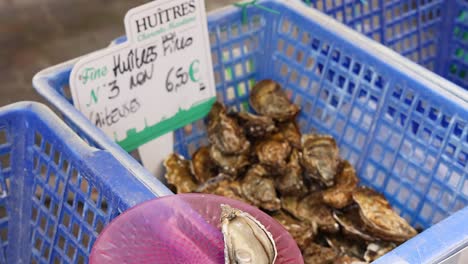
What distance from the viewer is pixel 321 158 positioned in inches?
50.4

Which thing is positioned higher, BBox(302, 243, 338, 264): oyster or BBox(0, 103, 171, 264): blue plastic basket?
BBox(0, 103, 171, 264): blue plastic basket

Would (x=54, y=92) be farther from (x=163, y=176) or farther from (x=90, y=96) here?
(x=163, y=176)

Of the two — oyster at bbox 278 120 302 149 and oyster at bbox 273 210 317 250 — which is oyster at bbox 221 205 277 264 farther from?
oyster at bbox 278 120 302 149

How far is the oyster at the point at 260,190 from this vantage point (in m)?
1.24

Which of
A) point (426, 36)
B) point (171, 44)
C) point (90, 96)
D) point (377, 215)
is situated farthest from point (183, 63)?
point (426, 36)

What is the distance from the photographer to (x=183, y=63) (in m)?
1.33

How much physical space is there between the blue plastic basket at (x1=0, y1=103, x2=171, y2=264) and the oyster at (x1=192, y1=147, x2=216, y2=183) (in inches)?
11.4

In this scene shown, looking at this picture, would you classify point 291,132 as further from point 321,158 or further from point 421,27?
point 421,27

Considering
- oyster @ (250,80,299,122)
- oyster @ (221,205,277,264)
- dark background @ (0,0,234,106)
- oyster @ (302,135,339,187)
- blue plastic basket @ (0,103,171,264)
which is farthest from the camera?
dark background @ (0,0,234,106)

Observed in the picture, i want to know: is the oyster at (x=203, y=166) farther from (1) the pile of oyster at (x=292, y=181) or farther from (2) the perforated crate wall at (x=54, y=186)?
(2) the perforated crate wall at (x=54, y=186)

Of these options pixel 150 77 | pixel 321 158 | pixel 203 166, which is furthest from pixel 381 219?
pixel 150 77

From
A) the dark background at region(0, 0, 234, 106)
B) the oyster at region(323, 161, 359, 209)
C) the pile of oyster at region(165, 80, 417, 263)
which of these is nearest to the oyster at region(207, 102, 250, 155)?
the pile of oyster at region(165, 80, 417, 263)

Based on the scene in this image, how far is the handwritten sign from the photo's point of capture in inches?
46.4

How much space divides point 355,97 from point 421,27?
0.49m
